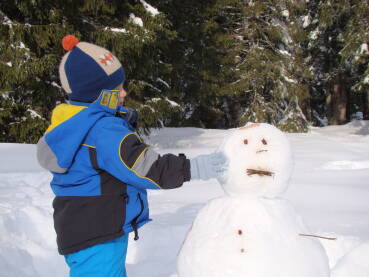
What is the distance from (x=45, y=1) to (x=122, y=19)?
70.3 inches

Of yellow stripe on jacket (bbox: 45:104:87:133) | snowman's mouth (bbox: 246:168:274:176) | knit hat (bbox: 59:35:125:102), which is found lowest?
snowman's mouth (bbox: 246:168:274:176)

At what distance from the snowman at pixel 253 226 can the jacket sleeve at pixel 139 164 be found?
20cm

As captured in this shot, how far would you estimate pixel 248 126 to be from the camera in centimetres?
183

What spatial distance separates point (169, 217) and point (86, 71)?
2309 mm

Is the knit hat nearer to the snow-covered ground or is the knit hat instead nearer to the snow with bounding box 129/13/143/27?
the snow-covered ground

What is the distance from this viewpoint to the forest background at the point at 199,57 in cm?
757

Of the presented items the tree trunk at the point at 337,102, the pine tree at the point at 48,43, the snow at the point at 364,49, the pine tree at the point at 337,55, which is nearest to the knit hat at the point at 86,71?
the pine tree at the point at 48,43

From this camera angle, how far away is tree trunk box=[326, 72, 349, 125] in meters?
17.7

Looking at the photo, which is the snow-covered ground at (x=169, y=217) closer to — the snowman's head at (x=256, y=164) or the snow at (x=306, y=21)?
the snowman's head at (x=256, y=164)

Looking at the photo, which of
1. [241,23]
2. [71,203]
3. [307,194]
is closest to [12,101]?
[307,194]

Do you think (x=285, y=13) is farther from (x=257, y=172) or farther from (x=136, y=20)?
(x=257, y=172)

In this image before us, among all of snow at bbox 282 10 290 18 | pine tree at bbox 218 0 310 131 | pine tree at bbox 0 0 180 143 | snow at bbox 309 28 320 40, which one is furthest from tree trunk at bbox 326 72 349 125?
pine tree at bbox 0 0 180 143

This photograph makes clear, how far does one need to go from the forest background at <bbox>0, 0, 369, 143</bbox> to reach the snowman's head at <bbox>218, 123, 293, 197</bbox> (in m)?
6.31

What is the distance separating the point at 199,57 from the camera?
41.9ft
